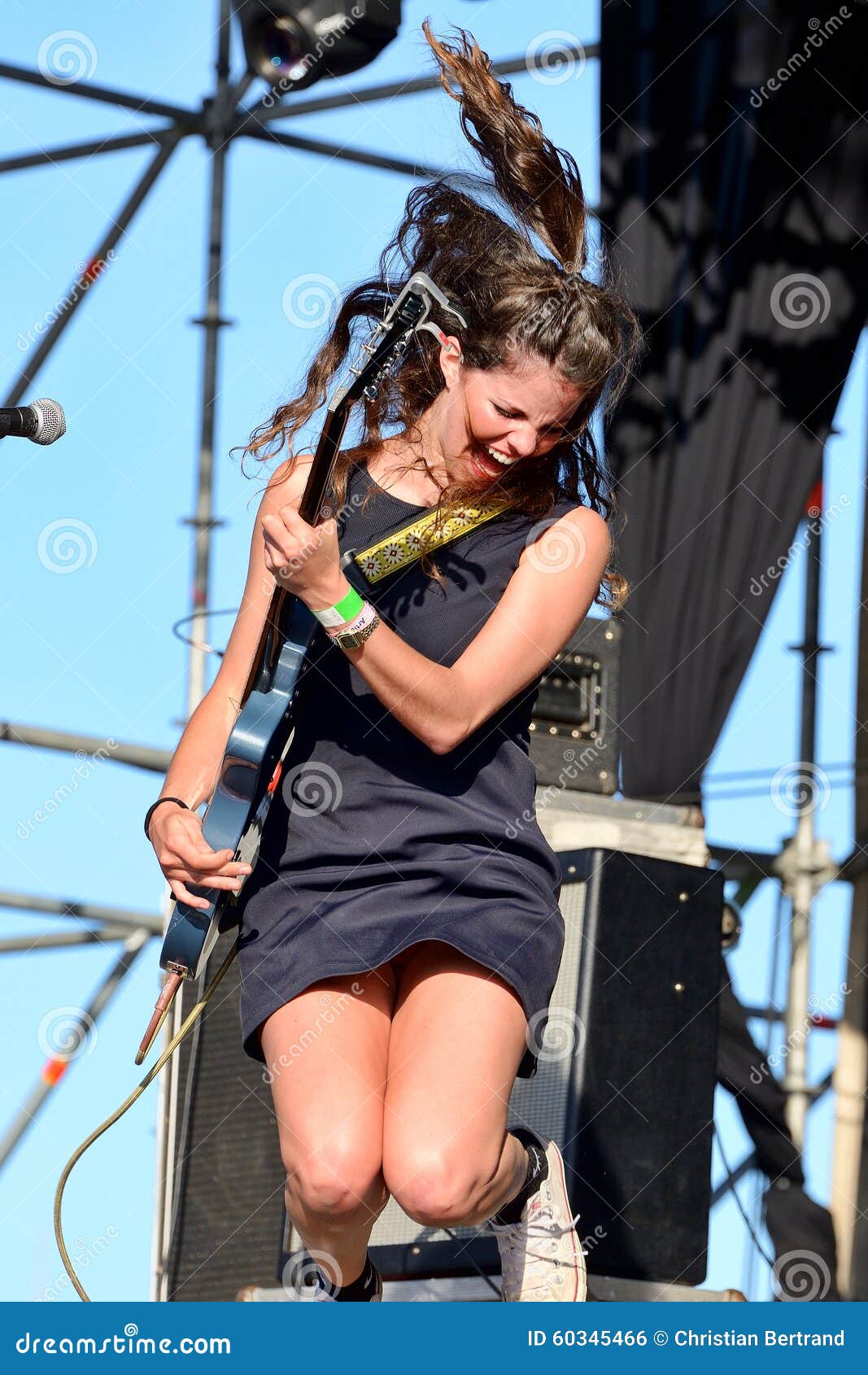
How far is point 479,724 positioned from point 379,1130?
1.95 ft

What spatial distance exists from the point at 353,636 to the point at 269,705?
0.25 meters

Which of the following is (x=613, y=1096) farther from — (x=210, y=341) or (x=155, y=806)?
(x=210, y=341)

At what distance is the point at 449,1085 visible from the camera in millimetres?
2375

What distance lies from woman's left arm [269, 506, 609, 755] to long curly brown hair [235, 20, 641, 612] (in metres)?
0.10

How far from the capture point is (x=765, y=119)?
19.1ft

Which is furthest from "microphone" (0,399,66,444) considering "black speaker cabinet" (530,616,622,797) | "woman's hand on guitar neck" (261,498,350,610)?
"black speaker cabinet" (530,616,622,797)

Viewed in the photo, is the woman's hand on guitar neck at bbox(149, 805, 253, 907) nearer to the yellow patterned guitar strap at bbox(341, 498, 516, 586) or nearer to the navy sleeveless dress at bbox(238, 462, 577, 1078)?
the navy sleeveless dress at bbox(238, 462, 577, 1078)

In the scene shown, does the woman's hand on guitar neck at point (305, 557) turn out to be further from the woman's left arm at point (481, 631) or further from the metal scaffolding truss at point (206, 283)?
the metal scaffolding truss at point (206, 283)

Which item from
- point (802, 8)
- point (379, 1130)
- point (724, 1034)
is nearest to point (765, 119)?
point (802, 8)

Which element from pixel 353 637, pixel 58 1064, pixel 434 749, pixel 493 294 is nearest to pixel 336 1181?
pixel 434 749

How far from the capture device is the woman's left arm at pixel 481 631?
7.38 ft

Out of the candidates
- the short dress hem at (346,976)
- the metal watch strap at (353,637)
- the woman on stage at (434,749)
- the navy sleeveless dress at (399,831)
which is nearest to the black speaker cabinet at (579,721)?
the woman on stage at (434,749)

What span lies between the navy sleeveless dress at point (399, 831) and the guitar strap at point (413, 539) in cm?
3

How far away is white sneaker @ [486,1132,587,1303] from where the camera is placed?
107 inches
